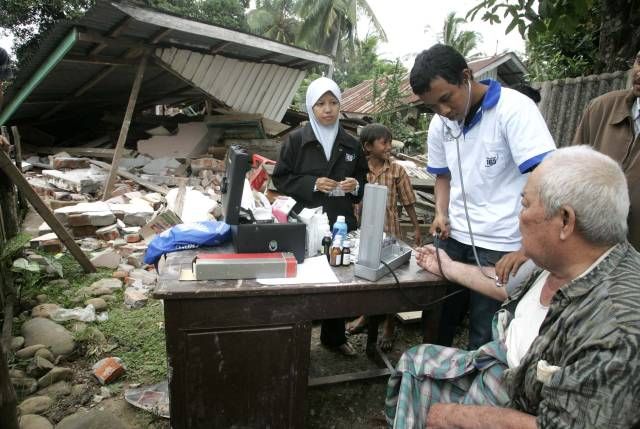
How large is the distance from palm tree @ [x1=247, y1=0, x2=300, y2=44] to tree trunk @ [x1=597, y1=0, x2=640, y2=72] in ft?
68.3

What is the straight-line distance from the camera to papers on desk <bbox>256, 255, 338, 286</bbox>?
1.91 metres

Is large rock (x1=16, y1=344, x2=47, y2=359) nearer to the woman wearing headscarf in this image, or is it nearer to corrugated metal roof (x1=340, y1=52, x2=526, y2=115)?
the woman wearing headscarf

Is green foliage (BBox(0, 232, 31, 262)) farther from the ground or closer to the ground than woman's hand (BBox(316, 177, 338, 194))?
closer to the ground

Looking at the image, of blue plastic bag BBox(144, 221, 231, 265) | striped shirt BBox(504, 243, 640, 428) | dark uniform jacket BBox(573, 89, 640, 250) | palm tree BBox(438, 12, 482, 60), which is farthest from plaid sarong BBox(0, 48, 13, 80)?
palm tree BBox(438, 12, 482, 60)

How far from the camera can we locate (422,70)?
6.59ft

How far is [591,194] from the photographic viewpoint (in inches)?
47.3

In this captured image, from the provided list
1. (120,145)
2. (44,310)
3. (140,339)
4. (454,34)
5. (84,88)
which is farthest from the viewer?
(454,34)

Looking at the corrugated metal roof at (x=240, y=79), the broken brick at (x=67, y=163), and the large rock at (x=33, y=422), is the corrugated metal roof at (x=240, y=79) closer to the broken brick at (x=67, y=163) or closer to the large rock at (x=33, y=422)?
the broken brick at (x=67, y=163)

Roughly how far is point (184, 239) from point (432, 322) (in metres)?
1.44

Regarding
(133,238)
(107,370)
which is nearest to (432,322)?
(107,370)

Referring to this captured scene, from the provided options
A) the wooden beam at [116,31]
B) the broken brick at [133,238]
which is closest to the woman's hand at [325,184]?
the broken brick at [133,238]

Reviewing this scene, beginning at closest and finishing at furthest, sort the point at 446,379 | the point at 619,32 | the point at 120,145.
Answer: the point at 446,379 → the point at 619,32 → the point at 120,145

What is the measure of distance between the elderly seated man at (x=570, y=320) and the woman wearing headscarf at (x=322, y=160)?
145 cm

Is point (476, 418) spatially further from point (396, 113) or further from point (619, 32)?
point (396, 113)
